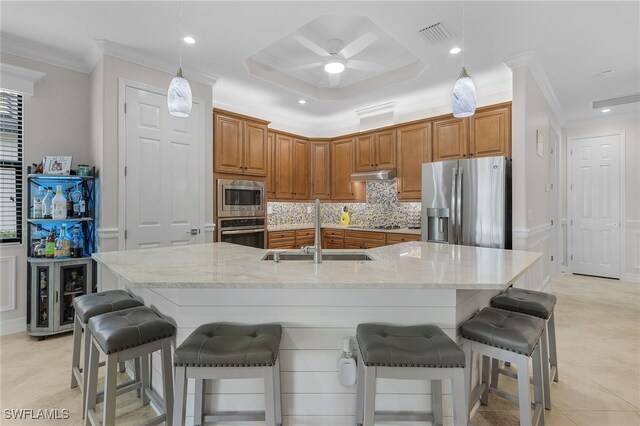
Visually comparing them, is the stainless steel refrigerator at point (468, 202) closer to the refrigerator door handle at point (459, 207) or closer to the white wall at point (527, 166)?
the refrigerator door handle at point (459, 207)

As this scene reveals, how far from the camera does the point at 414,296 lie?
66.3 inches

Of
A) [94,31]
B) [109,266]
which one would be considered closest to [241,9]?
[94,31]

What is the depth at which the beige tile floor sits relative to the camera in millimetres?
1976

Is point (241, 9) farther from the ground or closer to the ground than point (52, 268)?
farther from the ground

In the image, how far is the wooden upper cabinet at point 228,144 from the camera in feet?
13.6

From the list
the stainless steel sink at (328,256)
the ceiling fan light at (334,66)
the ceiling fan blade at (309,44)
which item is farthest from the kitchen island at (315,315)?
the ceiling fan light at (334,66)

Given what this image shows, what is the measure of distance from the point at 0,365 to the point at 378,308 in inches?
119

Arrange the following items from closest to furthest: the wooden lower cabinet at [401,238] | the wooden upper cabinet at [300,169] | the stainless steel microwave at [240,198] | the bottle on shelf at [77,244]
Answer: the bottle on shelf at [77,244]
the stainless steel microwave at [240,198]
the wooden lower cabinet at [401,238]
the wooden upper cabinet at [300,169]

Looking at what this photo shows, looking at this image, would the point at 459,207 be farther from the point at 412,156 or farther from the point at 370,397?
the point at 370,397

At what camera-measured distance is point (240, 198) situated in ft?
14.3

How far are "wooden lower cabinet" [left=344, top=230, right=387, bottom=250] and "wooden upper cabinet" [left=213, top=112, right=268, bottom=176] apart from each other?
1.66 meters

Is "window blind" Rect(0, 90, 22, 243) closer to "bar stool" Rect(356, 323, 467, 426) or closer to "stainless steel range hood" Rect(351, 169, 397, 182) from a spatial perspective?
"bar stool" Rect(356, 323, 467, 426)

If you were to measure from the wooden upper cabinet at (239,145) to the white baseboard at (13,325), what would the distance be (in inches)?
97.9

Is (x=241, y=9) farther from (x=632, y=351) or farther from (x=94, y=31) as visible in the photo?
(x=632, y=351)
